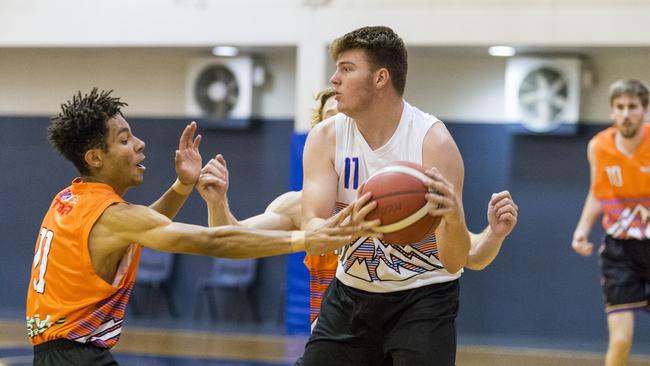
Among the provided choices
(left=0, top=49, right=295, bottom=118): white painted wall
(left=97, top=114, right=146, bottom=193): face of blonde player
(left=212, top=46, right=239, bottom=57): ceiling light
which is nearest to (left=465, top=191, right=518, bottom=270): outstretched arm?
(left=97, top=114, right=146, bottom=193): face of blonde player

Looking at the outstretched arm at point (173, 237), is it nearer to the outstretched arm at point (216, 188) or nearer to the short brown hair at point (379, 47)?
the outstretched arm at point (216, 188)

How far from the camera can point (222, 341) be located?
415 inches

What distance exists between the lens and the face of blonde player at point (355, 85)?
4.36 meters

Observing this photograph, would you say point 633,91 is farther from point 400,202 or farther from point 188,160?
point 400,202

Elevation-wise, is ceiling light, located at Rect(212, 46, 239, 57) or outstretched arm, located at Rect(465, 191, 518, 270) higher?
ceiling light, located at Rect(212, 46, 239, 57)

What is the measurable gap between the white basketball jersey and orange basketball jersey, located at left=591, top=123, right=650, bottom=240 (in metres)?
3.66

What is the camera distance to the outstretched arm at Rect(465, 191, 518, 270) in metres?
4.41

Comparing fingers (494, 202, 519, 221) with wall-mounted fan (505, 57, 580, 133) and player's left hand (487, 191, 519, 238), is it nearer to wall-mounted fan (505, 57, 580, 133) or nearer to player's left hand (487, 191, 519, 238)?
player's left hand (487, 191, 519, 238)

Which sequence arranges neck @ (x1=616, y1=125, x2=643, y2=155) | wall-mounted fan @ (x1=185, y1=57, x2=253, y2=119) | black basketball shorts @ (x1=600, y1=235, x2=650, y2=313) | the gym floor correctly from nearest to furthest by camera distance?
black basketball shorts @ (x1=600, y1=235, x2=650, y2=313) < neck @ (x1=616, y1=125, x2=643, y2=155) < the gym floor < wall-mounted fan @ (x1=185, y1=57, x2=253, y2=119)

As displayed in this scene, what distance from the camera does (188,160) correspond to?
15.9 feet

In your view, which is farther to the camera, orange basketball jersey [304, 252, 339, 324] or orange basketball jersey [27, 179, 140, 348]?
Result: orange basketball jersey [304, 252, 339, 324]

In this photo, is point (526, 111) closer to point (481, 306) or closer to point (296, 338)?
point (481, 306)

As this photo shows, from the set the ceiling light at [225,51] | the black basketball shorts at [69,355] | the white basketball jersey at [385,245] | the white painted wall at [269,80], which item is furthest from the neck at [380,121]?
the ceiling light at [225,51]

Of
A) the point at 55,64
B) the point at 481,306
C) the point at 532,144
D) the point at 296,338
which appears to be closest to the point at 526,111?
the point at 532,144
